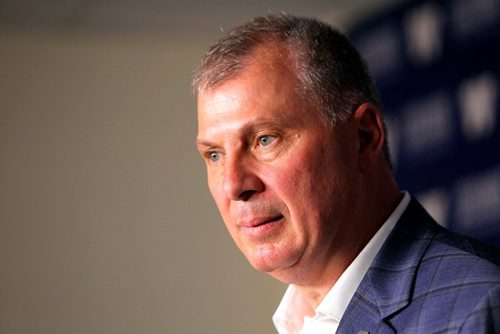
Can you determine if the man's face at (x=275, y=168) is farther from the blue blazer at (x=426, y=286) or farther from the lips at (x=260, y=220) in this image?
the blue blazer at (x=426, y=286)

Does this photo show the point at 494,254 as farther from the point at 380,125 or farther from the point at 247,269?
the point at 247,269

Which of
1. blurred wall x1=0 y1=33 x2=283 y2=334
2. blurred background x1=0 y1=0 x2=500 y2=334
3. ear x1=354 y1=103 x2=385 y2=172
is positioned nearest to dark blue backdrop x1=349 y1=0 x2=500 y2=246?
blurred background x1=0 y1=0 x2=500 y2=334

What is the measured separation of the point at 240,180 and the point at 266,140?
0.29 ft

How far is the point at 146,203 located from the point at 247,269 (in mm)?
721

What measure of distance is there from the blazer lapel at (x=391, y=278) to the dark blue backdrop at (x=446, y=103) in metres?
2.40

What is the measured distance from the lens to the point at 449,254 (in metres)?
1.65

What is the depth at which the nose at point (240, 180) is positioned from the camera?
1.75 m

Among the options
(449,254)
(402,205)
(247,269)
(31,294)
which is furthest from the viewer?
(247,269)

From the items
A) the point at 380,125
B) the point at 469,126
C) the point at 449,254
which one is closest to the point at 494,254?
the point at 449,254

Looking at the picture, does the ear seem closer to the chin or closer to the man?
the man

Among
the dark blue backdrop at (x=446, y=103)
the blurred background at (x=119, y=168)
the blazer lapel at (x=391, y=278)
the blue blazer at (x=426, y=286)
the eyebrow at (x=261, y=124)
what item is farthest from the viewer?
the blurred background at (x=119, y=168)

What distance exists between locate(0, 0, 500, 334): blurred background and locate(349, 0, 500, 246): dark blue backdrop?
1.6 inches

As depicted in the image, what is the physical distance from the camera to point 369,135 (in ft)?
6.19

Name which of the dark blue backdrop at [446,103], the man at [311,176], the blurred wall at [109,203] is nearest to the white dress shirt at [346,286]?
the man at [311,176]
